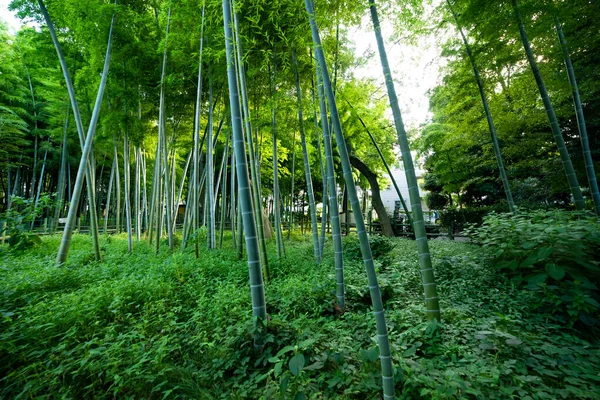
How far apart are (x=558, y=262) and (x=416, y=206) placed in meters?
1.47

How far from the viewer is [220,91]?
551cm

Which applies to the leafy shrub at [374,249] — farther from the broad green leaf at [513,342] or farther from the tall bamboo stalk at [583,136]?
the broad green leaf at [513,342]

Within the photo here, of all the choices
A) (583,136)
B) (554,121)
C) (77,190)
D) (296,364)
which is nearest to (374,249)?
(554,121)

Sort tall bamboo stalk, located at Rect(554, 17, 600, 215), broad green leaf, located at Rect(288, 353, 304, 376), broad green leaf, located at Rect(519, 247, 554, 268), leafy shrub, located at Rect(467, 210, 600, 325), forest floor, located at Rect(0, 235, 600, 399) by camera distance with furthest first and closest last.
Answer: tall bamboo stalk, located at Rect(554, 17, 600, 215) < broad green leaf, located at Rect(519, 247, 554, 268) < leafy shrub, located at Rect(467, 210, 600, 325) < forest floor, located at Rect(0, 235, 600, 399) < broad green leaf, located at Rect(288, 353, 304, 376)

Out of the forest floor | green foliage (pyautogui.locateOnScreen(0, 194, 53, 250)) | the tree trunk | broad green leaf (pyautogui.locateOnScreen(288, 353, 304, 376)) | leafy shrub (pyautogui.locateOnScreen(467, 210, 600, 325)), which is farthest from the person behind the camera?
the tree trunk

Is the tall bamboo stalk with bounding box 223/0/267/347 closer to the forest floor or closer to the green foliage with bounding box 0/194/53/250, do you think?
the forest floor

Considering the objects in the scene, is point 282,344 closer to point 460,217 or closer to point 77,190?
point 77,190

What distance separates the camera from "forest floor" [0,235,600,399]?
137 centimetres

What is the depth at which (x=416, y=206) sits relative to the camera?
2152 millimetres

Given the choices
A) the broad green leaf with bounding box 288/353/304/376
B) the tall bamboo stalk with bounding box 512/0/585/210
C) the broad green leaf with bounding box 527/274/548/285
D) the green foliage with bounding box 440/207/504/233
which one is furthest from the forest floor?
the green foliage with bounding box 440/207/504/233

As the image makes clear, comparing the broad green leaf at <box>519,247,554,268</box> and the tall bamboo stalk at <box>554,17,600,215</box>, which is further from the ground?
the tall bamboo stalk at <box>554,17,600,215</box>

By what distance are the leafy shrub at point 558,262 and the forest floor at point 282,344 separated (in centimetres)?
13

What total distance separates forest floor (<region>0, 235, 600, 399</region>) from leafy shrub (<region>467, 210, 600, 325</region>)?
13 cm

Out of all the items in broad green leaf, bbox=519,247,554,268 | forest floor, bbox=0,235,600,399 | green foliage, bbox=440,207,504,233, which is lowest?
forest floor, bbox=0,235,600,399
